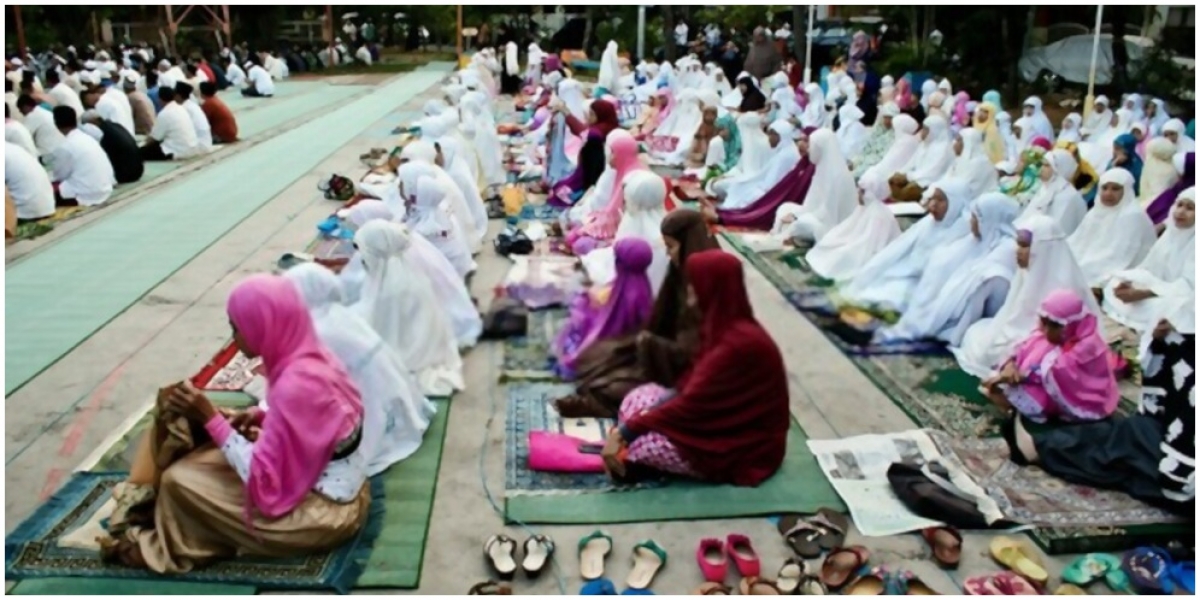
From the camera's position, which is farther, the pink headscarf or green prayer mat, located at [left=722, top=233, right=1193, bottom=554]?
the pink headscarf

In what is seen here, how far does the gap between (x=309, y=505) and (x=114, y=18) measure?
31837 mm

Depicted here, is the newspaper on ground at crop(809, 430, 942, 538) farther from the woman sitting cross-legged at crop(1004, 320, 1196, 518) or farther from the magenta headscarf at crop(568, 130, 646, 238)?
the magenta headscarf at crop(568, 130, 646, 238)

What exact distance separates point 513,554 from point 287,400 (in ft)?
3.01

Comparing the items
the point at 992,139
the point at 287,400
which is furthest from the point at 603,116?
the point at 287,400

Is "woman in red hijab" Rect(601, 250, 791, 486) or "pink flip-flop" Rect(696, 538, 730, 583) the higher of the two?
"woman in red hijab" Rect(601, 250, 791, 486)

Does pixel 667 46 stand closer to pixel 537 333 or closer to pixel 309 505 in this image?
pixel 537 333

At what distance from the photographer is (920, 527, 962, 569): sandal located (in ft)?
11.4

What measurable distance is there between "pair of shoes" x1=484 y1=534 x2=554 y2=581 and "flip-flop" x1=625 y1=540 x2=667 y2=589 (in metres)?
0.29

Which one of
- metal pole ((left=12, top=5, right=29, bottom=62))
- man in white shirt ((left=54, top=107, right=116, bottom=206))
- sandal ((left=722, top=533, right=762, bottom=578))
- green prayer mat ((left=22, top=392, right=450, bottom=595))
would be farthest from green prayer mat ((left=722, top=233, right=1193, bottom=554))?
Answer: metal pole ((left=12, top=5, right=29, bottom=62))

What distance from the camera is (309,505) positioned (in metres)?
3.37

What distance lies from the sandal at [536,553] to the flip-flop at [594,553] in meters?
0.11

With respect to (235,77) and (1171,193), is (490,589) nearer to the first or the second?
(1171,193)

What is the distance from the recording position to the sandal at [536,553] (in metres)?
3.41

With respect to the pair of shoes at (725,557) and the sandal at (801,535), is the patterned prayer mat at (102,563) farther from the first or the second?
the sandal at (801,535)
